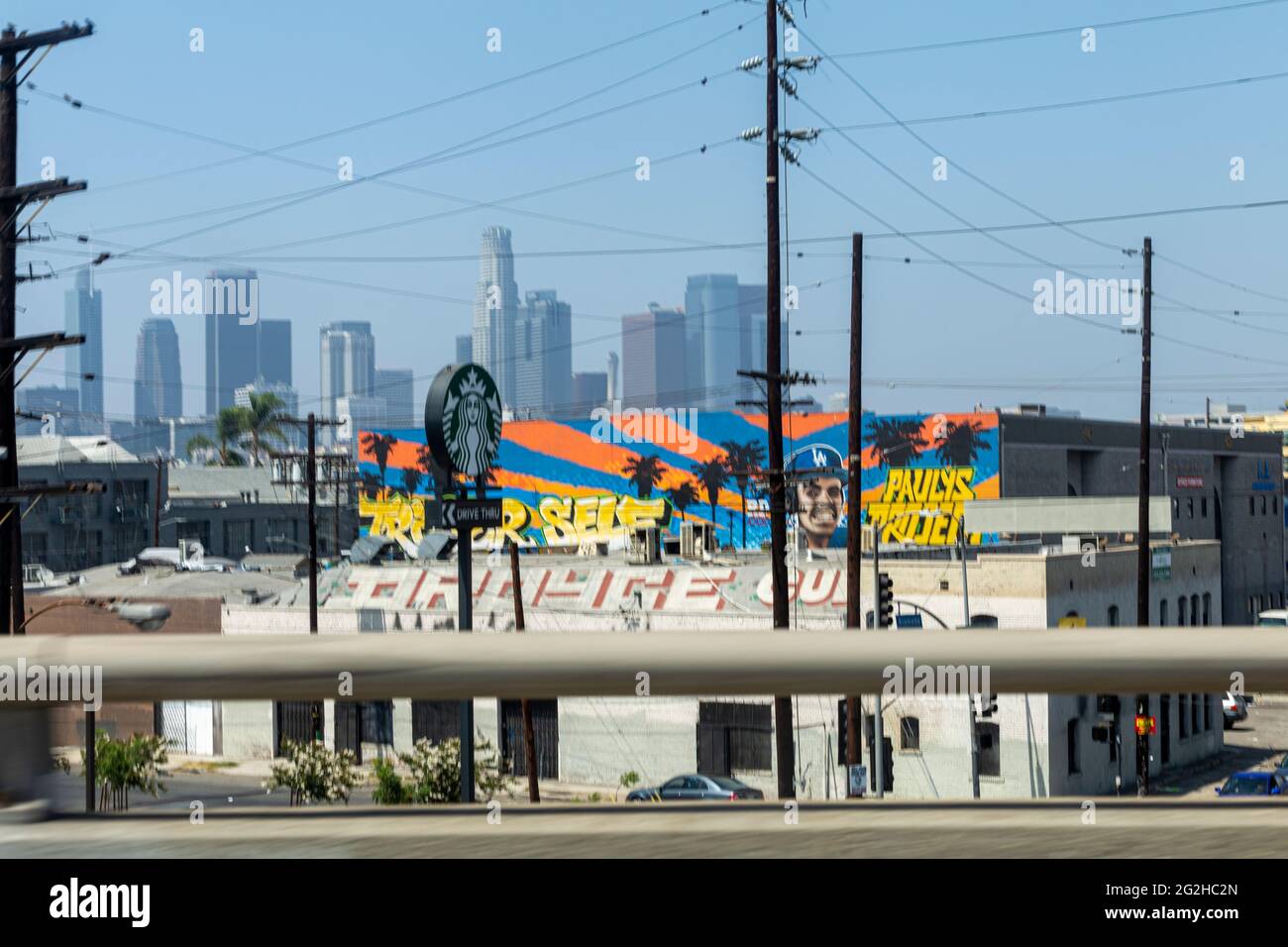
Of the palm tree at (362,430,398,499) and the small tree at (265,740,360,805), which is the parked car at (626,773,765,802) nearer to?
the small tree at (265,740,360,805)

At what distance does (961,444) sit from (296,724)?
75937mm

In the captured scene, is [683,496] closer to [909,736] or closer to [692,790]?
[909,736]

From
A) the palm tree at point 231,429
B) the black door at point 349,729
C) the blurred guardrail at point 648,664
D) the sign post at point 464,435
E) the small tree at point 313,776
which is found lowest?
the small tree at point 313,776

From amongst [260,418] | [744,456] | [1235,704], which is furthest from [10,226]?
[260,418]

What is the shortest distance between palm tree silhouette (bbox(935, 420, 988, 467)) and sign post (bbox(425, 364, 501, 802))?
63.5 meters

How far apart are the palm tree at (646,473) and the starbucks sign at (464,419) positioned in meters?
71.7

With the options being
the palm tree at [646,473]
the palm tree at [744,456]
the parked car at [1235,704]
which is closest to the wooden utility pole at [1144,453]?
the parked car at [1235,704]

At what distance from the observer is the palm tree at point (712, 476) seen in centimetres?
8762

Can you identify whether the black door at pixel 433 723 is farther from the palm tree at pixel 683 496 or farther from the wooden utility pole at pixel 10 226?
the palm tree at pixel 683 496

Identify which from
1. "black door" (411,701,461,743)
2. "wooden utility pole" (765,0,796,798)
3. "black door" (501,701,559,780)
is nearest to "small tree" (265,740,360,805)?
"black door" (411,701,461,743)
